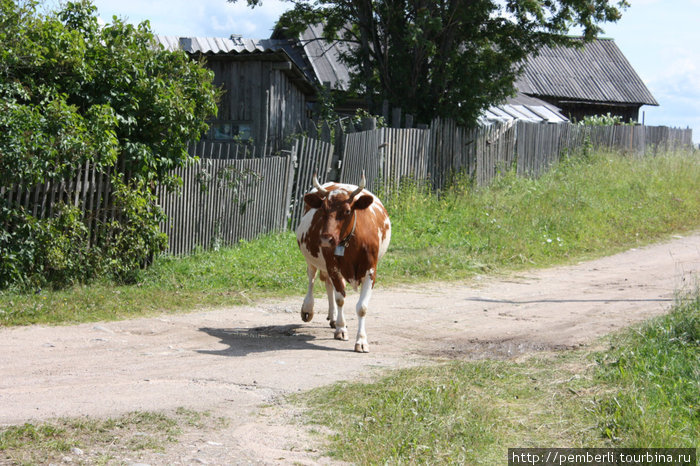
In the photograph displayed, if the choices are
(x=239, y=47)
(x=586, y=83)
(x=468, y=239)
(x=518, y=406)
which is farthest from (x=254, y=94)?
(x=586, y=83)

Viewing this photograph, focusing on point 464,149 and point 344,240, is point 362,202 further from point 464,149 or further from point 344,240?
point 464,149

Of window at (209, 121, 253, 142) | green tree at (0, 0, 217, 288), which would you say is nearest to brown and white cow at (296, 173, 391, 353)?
green tree at (0, 0, 217, 288)

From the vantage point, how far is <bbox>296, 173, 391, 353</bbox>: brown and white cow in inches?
304

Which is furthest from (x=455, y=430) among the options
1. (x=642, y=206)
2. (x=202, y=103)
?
(x=642, y=206)

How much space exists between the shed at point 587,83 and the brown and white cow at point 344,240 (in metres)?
27.8

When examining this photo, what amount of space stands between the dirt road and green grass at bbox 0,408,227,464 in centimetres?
16

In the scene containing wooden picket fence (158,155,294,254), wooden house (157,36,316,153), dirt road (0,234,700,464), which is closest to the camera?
dirt road (0,234,700,464)

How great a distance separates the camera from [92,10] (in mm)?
11141

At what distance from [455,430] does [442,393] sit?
67 centimetres

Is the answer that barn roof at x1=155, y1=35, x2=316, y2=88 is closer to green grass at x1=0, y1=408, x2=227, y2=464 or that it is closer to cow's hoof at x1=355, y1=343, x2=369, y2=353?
cow's hoof at x1=355, y1=343, x2=369, y2=353

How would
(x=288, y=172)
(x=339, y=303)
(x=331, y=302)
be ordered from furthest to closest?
(x=288, y=172) < (x=331, y=302) < (x=339, y=303)

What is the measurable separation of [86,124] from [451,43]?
10403mm

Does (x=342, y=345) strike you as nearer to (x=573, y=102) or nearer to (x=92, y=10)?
(x=92, y=10)

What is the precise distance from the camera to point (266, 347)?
25.6 feet
